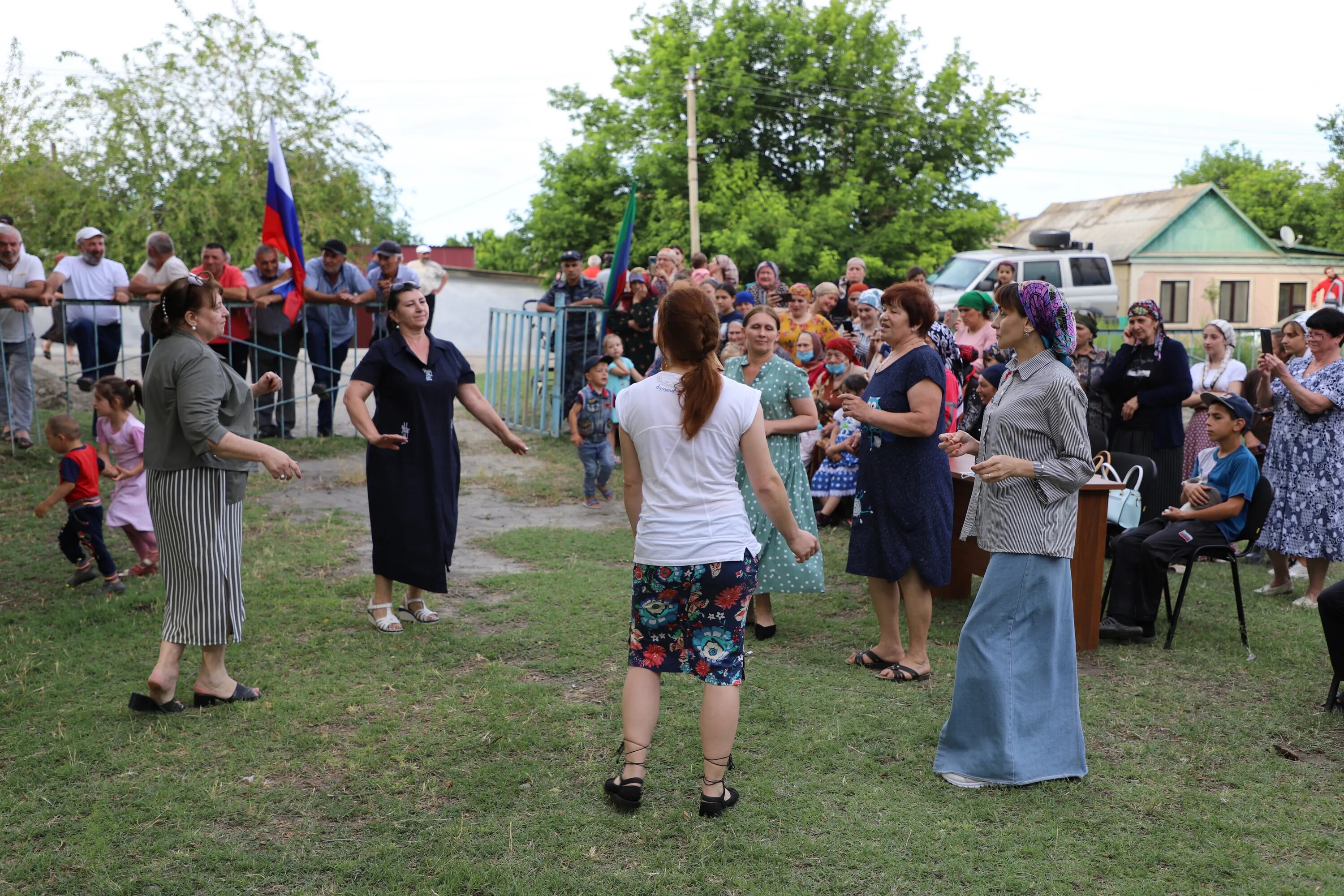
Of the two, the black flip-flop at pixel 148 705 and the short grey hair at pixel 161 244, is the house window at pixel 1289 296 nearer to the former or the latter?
the short grey hair at pixel 161 244

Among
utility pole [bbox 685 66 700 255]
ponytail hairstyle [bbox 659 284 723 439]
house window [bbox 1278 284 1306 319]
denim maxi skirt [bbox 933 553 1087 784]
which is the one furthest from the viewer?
house window [bbox 1278 284 1306 319]

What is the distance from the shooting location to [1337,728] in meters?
5.09

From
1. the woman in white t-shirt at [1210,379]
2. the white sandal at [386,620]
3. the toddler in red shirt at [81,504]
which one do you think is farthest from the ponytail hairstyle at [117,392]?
the woman in white t-shirt at [1210,379]

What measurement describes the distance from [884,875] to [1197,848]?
1.17 m

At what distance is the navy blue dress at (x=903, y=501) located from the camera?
5430 millimetres

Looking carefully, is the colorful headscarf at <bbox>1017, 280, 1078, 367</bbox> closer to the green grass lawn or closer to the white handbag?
the green grass lawn

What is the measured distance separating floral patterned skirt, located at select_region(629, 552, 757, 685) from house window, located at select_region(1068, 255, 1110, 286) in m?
18.5

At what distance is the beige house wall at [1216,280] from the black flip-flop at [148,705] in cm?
3920

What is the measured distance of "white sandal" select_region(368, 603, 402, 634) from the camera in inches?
246

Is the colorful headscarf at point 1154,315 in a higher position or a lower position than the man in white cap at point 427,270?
lower

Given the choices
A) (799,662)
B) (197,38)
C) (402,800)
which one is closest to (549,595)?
(799,662)

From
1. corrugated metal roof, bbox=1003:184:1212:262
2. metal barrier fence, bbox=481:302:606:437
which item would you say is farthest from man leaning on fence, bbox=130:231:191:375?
corrugated metal roof, bbox=1003:184:1212:262

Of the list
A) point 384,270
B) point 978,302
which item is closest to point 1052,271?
point 384,270

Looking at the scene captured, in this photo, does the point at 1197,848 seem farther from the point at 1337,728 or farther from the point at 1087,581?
the point at 1087,581
